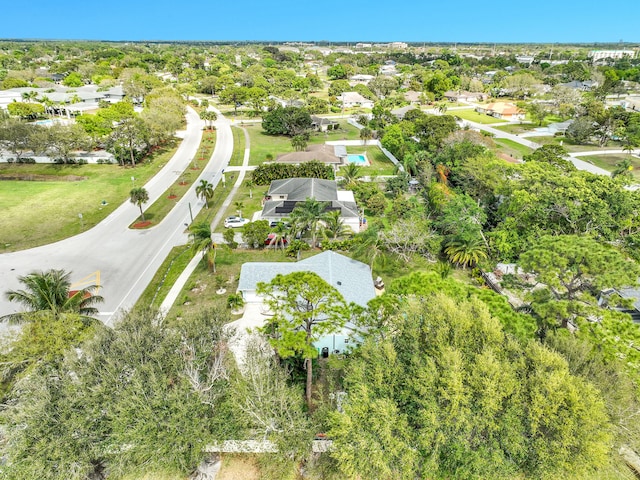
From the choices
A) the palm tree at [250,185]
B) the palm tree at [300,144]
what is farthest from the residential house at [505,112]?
the palm tree at [250,185]

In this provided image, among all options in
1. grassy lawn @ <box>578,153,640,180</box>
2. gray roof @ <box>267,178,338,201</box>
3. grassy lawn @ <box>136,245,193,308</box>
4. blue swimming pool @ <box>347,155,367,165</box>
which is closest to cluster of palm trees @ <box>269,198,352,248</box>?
gray roof @ <box>267,178,338,201</box>

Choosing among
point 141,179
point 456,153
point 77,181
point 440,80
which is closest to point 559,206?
point 456,153

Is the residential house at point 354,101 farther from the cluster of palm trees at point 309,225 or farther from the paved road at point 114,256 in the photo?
the cluster of palm trees at point 309,225

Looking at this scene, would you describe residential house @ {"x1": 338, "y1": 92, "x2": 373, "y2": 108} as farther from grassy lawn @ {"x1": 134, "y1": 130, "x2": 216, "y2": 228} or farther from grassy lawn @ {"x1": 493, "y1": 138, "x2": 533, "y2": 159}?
grassy lawn @ {"x1": 134, "y1": 130, "x2": 216, "y2": 228}

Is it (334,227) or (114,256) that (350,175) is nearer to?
(334,227)

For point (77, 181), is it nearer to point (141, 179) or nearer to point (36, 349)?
point (141, 179)
